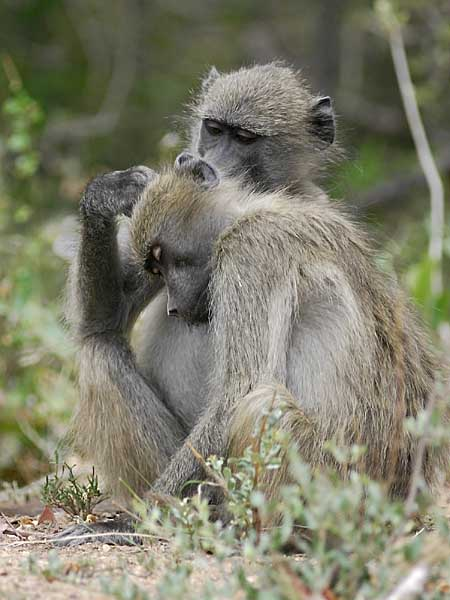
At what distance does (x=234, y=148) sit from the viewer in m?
5.20

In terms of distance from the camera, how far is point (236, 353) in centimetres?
396

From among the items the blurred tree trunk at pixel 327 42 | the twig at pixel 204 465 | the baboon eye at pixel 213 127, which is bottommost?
the twig at pixel 204 465

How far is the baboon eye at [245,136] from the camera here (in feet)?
17.1

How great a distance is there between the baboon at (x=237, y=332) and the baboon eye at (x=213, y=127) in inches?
0.7

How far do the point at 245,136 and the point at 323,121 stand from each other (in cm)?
55

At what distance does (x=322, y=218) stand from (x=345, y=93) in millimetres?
9590

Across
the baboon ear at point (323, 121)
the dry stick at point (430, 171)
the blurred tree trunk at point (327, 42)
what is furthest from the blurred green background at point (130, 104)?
the baboon ear at point (323, 121)

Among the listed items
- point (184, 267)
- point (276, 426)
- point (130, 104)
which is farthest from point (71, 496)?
point (130, 104)

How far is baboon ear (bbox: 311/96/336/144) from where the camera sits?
218 inches

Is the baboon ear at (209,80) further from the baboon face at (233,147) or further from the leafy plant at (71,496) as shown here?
the leafy plant at (71,496)

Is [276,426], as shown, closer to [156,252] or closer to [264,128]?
[156,252]

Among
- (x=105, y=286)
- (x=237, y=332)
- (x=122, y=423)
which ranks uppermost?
(x=105, y=286)

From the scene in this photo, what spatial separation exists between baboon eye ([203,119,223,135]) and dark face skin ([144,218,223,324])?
3.52ft

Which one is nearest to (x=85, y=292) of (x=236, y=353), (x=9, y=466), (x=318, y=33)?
(x=236, y=353)
